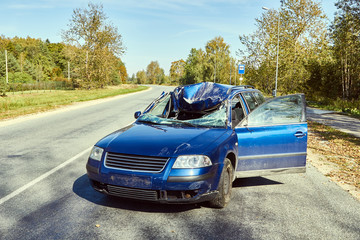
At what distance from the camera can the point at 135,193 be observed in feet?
11.8

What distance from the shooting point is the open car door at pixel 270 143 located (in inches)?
181

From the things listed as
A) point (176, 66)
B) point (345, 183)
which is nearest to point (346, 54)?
point (345, 183)

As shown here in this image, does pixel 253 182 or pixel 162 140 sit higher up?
pixel 162 140

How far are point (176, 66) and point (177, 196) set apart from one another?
475ft

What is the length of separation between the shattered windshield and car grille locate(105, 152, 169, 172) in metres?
1.19

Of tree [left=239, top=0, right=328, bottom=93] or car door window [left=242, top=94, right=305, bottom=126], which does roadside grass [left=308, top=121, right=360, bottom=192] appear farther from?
tree [left=239, top=0, right=328, bottom=93]

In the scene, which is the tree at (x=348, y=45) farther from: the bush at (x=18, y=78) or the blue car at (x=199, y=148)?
the bush at (x=18, y=78)

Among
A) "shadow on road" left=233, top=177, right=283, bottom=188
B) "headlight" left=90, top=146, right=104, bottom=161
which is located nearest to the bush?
"shadow on road" left=233, top=177, right=283, bottom=188

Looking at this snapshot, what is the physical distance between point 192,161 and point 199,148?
0.19 metres

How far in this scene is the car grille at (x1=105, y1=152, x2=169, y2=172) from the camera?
3549 mm

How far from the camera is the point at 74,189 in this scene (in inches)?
187

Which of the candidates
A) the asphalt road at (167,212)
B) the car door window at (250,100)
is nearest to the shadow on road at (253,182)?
the asphalt road at (167,212)

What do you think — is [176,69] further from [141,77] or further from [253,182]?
[253,182]

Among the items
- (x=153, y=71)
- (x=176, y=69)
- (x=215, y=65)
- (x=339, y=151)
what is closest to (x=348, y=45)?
(x=339, y=151)
